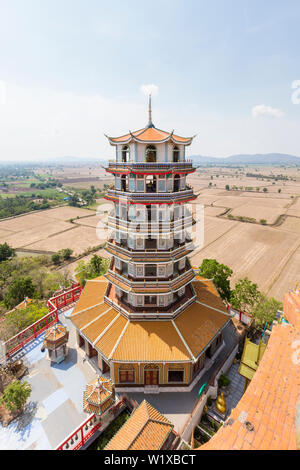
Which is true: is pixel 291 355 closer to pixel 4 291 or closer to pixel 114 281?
pixel 114 281

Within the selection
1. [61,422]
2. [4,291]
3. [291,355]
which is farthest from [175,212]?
[4,291]

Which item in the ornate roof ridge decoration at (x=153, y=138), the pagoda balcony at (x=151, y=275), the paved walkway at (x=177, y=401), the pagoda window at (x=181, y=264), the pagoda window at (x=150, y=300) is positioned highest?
the ornate roof ridge decoration at (x=153, y=138)

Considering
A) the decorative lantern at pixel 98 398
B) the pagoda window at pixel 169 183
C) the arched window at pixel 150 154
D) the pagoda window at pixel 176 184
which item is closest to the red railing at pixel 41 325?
the decorative lantern at pixel 98 398

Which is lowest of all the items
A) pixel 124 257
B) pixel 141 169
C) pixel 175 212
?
pixel 124 257

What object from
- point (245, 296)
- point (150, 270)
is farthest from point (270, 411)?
point (245, 296)

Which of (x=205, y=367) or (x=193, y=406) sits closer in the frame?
(x=193, y=406)

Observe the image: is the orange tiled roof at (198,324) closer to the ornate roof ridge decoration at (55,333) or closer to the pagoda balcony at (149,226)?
the pagoda balcony at (149,226)
